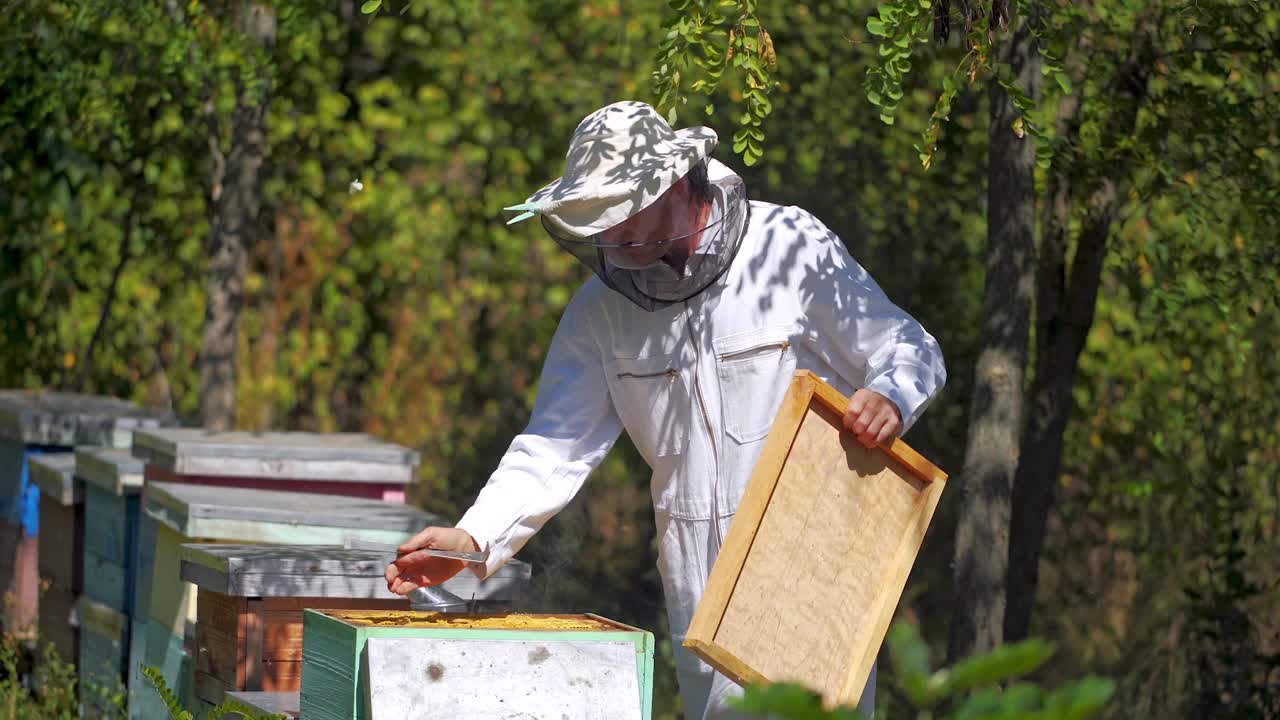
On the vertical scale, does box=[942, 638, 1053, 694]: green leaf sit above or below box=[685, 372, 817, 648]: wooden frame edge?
above

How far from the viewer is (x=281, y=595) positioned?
305cm

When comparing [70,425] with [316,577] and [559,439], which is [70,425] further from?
[559,439]

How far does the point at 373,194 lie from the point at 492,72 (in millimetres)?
845

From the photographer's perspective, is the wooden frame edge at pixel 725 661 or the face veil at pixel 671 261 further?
the face veil at pixel 671 261

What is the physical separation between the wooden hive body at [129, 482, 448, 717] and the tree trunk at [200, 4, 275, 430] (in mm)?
1625

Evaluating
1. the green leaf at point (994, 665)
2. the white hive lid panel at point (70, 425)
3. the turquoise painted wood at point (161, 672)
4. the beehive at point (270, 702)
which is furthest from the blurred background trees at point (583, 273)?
the green leaf at point (994, 665)

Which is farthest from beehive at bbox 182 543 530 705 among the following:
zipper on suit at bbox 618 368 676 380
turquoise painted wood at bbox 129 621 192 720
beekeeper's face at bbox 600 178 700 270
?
beekeeper's face at bbox 600 178 700 270

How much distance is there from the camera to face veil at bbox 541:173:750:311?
2764mm

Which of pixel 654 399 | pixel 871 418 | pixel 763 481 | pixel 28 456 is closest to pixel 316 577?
pixel 654 399

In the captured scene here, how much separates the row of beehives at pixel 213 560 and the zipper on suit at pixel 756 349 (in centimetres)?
67

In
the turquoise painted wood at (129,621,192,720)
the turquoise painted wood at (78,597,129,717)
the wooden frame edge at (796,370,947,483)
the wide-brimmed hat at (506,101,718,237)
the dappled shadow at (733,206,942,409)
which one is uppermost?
the wide-brimmed hat at (506,101,718,237)

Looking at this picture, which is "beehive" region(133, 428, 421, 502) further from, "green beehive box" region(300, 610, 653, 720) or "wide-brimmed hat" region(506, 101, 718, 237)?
"green beehive box" region(300, 610, 653, 720)

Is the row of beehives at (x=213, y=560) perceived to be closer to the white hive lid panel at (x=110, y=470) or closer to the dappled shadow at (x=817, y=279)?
the white hive lid panel at (x=110, y=470)

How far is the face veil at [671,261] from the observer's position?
9.07 feet
